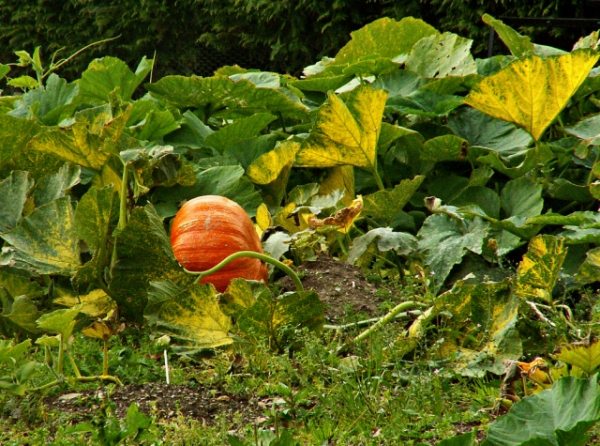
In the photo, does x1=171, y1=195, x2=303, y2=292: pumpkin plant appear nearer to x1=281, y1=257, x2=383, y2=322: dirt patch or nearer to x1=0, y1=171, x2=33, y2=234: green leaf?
x1=281, y1=257, x2=383, y2=322: dirt patch

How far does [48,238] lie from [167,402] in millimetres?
739

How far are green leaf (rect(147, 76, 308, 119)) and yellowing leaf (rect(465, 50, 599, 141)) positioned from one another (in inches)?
Result: 30.8

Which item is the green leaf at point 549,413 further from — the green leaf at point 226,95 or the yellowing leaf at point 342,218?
the green leaf at point 226,95

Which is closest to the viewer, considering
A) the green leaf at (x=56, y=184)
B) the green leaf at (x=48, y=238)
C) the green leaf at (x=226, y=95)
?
the green leaf at (x=48, y=238)

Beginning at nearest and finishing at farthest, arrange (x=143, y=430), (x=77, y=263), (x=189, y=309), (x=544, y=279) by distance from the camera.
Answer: (x=143, y=430) < (x=544, y=279) < (x=189, y=309) < (x=77, y=263)

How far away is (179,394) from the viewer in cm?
220

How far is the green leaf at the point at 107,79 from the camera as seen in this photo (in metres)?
3.60

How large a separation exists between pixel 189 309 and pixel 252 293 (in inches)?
6.4

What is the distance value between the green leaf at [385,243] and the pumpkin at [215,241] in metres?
0.30

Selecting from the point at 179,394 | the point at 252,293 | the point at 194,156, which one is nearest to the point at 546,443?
the point at 179,394

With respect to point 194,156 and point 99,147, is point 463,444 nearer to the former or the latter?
point 99,147

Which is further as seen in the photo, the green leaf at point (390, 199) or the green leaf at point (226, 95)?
the green leaf at point (226, 95)

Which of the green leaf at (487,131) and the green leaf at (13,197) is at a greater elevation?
the green leaf at (13,197)

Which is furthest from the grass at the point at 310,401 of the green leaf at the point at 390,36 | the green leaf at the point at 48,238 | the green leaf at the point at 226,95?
the green leaf at the point at 390,36
